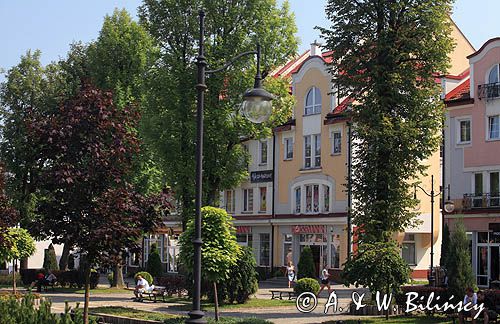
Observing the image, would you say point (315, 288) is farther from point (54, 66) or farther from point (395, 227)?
point (54, 66)

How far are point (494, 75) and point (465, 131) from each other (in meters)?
3.49

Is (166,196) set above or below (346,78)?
below

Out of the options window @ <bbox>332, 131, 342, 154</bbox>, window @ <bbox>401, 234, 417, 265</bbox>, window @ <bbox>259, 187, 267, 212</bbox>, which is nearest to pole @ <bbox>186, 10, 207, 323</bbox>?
window @ <bbox>332, 131, 342, 154</bbox>

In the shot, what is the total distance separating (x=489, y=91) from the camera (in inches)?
1650

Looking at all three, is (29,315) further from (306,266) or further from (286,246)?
(286,246)

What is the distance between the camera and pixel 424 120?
27703 mm

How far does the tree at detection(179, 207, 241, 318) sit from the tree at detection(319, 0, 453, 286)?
5343 mm

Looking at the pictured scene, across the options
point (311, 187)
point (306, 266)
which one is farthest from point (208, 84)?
point (311, 187)

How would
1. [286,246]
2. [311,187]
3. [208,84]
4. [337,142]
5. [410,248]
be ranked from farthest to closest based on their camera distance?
[286,246] → [311,187] → [410,248] → [337,142] → [208,84]

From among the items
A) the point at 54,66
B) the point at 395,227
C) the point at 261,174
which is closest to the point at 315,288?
the point at 395,227

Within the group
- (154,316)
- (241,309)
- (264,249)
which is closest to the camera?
(154,316)

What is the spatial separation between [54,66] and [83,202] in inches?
1409

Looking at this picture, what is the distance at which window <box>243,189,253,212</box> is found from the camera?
57344 mm

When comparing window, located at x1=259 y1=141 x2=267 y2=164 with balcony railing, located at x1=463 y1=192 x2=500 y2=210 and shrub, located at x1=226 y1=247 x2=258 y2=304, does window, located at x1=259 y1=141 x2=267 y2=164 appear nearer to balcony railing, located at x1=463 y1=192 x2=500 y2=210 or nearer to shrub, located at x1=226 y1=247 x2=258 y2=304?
balcony railing, located at x1=463 y1=192 x2=500 y2=210
